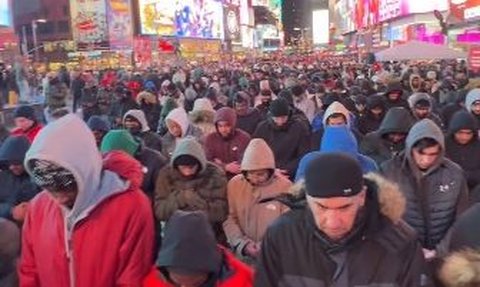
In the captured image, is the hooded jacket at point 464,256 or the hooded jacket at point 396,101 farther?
the hooded jacket at point 396,101

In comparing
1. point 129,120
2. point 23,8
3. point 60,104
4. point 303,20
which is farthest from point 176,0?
point 303,20

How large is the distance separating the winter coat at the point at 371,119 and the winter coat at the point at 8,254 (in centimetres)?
609

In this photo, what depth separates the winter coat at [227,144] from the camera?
24.2 feet

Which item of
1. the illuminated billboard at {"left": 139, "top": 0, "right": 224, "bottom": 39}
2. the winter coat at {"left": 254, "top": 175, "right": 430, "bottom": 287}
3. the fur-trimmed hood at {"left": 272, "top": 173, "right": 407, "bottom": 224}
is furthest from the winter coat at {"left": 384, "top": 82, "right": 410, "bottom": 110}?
the illuminated billboard at {"left": 139, "top": 0, "right": 224, "bottom": 39}

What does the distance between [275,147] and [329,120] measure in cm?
64

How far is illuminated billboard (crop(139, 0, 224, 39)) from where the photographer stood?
63.0 m

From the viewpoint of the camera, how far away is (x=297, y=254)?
2.90 meters

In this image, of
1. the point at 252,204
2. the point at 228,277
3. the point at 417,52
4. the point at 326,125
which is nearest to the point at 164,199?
the point at 252,204

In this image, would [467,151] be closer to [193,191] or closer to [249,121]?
[193,191]

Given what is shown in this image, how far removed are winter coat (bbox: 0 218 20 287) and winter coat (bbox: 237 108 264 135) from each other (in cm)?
667

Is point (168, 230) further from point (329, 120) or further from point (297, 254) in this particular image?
point (329, 120)

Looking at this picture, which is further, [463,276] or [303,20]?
[303,20]

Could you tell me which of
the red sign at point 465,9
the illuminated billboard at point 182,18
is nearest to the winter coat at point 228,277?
the red sign at point 465,9

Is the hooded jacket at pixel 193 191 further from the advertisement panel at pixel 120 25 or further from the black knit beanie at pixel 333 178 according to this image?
the advertisement panel at pixel 120 25
